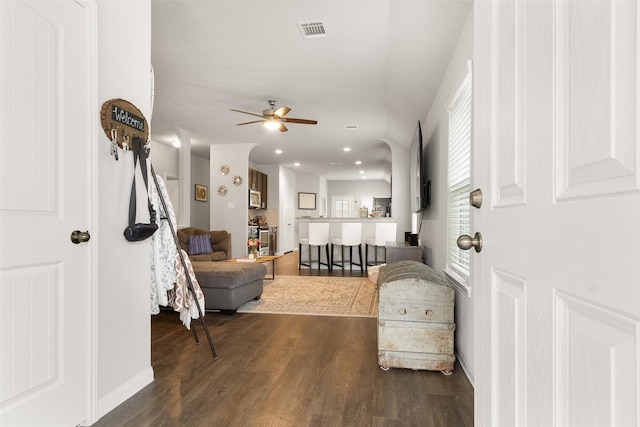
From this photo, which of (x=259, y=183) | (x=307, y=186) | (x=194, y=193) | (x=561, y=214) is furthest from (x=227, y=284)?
(x=307, y=186)

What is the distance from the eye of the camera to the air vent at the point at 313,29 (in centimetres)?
299

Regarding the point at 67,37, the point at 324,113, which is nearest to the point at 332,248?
the point at 324,113

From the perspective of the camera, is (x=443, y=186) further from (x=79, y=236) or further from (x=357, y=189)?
(x=357, y=189)

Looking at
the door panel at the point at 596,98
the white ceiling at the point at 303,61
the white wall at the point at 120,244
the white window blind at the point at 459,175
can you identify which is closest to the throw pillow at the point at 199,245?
the white ceiling at the point at 303,61

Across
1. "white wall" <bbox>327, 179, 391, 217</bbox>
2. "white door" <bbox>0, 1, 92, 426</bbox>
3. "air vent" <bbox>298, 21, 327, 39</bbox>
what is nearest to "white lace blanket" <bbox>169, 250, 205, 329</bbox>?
"white door" <bbox>0, 1, 92, 426</bbox>

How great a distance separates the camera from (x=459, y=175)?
2996 mm

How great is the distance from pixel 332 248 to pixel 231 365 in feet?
17.3

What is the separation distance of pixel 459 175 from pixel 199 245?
15.7 feet

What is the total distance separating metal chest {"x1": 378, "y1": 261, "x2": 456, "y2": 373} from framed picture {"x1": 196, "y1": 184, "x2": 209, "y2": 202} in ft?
25.7

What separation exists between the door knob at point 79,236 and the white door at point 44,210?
0.03m

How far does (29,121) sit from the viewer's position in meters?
1.54

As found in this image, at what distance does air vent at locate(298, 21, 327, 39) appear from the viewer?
118 inches

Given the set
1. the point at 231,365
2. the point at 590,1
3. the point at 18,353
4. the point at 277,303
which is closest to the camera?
the point at 590,1

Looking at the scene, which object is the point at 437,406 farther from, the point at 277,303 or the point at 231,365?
the point at 277,303
